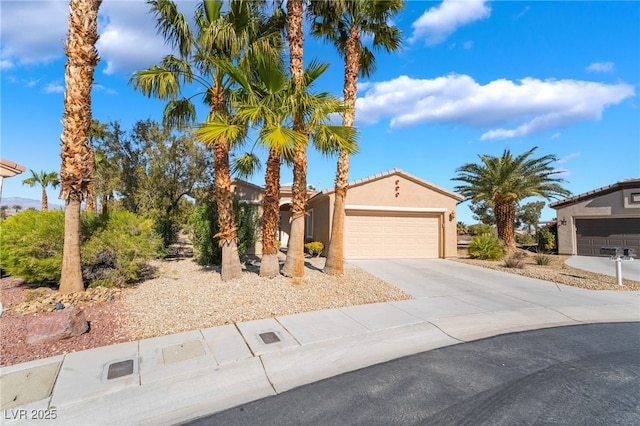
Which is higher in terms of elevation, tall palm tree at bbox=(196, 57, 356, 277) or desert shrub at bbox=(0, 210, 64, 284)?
tall palm tree at bbox=(196, 57, 356, 277)

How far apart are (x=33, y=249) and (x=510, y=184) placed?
66.4 ft

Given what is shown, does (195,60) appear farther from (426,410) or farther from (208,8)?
(426,410)

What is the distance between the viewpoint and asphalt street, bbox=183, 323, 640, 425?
3.53m

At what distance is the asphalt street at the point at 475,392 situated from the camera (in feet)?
11.6

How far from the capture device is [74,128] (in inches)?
295

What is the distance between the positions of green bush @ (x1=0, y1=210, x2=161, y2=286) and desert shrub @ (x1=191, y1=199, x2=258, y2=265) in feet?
9.96

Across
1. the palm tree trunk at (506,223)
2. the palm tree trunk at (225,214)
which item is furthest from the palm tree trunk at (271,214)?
the palm tree trunk at (506,223)

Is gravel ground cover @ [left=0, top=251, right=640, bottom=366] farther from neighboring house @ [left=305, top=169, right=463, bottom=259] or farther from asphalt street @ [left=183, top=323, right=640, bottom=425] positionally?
neighboring house @ [left=305, top=169, right=463, bottom=259]

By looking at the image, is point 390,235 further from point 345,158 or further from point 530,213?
point 530,213

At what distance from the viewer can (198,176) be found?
54.9ft

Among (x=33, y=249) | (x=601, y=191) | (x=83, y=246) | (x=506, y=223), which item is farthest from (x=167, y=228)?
(x=601, y=191)

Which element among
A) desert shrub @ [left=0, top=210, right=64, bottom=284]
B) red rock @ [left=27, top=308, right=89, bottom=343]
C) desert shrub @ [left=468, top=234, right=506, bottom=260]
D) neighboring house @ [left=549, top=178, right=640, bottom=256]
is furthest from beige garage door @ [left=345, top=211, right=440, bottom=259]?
red rock @ [left=27, top=308, right=89, bottom=343]

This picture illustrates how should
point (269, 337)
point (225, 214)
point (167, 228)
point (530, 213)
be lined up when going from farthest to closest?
point (530, 213) < point (167, 228) < point (225, 214) < point (269, 337)

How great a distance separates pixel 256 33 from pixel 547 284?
11559 millimetres
